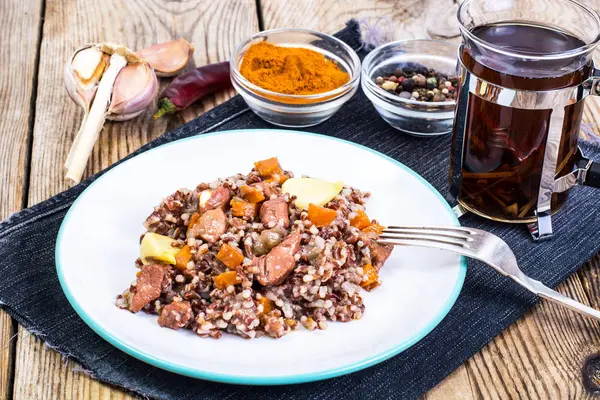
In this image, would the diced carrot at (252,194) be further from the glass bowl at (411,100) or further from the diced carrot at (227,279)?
the glass bowl at (411,100)

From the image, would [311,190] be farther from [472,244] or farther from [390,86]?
[390,86]

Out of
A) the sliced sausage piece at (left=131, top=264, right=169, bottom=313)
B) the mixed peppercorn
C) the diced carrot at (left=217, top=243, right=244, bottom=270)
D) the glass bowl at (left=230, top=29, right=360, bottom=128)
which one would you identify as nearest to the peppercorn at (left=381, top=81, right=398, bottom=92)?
the mixed peppercorn

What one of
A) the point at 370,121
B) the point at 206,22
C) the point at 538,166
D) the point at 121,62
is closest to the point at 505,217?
the point at 538,166

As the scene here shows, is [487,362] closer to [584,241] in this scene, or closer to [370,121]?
[584,241]

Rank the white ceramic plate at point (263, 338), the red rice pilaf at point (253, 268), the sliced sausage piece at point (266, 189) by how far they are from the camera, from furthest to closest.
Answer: the sliced sausage piece at point (266, 189) < the red rice pilaf at point (253, 268) < the white ceramic plate at point (263, 338)

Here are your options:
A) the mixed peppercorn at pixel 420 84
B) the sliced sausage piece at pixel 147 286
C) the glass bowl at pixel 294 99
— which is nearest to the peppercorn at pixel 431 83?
the mixed peppercorn at pixel 420 84
